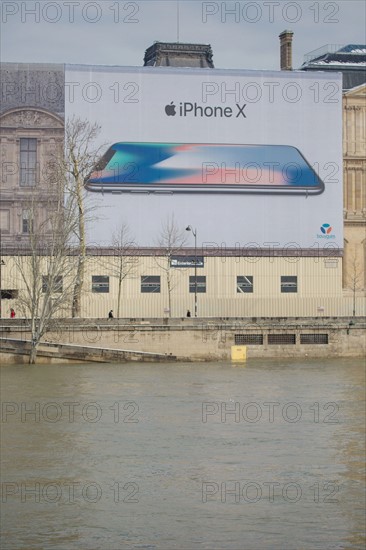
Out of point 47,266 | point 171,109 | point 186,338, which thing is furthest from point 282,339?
point 171,109

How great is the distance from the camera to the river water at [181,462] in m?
27.7

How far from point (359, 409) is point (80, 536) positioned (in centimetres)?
2137

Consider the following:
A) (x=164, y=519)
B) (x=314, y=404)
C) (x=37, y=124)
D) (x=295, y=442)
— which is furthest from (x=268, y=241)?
(x=164, y=519)

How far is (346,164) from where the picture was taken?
Result: 80.1 m

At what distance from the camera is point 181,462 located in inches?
1389

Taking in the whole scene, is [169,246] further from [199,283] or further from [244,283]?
[244,283]

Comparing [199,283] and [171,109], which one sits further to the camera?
[199,283]

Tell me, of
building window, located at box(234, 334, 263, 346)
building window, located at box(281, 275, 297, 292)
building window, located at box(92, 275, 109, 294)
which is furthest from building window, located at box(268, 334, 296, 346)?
building window, located at box(92, 275, 109, 294)

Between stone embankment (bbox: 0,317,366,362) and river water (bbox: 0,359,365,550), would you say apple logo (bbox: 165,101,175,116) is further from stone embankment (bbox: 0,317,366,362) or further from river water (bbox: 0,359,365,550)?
river water (bbox: 0,359,365,550)

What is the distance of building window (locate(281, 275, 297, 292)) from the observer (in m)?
78.4

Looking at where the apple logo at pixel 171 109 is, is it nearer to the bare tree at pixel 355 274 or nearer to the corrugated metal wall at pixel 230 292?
the corrugated metal wall at pixel 230 292

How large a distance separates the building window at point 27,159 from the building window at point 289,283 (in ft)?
57.9

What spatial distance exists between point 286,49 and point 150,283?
20.2 m

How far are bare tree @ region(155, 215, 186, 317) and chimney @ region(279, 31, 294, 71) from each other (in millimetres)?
15133
